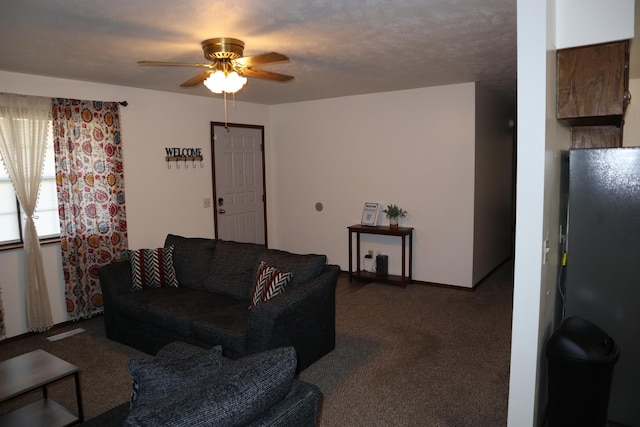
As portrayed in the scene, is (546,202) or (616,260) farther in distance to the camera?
(616,260)

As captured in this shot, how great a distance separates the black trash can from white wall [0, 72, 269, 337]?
4.36 m

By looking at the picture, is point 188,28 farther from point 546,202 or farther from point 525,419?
point 525,419

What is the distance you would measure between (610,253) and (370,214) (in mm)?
3522

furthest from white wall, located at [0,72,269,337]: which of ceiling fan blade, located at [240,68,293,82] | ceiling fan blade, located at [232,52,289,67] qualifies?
ceiling fan blade, located at [232,52,289,67]

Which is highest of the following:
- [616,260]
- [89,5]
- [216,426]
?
[89,5]

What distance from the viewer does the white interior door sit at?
6.04 m

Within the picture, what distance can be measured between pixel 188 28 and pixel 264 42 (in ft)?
1.96

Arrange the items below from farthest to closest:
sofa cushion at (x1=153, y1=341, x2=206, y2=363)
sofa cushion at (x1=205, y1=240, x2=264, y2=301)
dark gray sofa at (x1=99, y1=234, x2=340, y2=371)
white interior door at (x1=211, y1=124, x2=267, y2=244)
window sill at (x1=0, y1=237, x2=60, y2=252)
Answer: white interior door at (x1=211, y1=124, x2=267, y2=244) < window sill at (x1=0, y1=237, x2=60, y2=252) < sofa cushion at (x1=205, y1=240, x2=264, y2=301) < dark gray sofa at (x1=99, y1=234, x2=340, y2=371) < sofa cushion at (x1=153, y1=341, x2=206, y2=363)

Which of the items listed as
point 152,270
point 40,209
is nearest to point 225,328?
point 152,270

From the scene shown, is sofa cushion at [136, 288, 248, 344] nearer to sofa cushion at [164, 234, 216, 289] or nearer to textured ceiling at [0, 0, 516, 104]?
sofa cushion at [164, 234, 216, 289]

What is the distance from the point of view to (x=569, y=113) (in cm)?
247

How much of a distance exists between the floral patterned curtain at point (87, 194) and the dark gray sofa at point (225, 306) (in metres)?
0.68

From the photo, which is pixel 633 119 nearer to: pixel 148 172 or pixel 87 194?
pixel 148 172

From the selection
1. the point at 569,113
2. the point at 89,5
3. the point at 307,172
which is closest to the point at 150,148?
the point at 307,172
